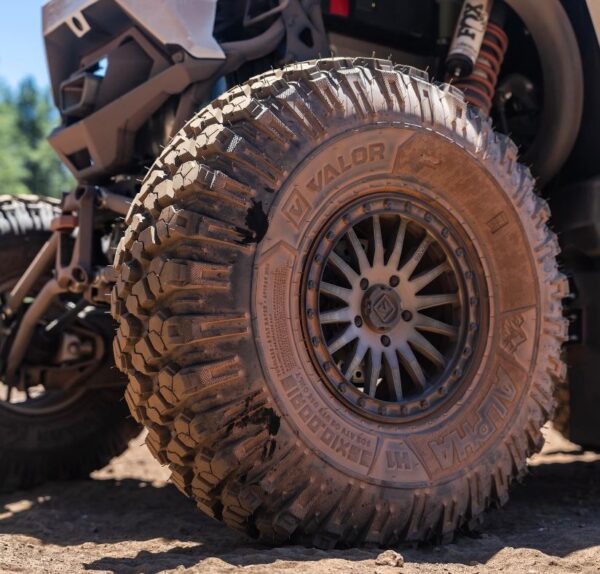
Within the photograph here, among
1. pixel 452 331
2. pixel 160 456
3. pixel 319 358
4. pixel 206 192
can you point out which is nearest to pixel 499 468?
pixel 452 331

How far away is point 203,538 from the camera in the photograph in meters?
3.21

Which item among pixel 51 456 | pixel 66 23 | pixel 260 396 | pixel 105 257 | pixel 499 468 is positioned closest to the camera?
pixel 260 396

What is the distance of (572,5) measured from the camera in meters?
4.05

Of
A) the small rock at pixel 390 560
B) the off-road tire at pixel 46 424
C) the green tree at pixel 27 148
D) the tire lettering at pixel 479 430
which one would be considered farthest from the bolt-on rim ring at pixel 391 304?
the green tree at pixel 27 148

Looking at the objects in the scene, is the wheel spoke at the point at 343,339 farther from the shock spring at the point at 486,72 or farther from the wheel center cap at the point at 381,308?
the shock spring at the point at 486,72

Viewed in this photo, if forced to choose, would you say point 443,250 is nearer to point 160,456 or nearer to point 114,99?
point 160,456

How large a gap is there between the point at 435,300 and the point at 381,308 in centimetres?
26

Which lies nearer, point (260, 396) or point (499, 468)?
point (260, 396)

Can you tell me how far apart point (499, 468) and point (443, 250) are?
2.61ft

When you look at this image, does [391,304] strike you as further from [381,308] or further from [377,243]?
[377,243]

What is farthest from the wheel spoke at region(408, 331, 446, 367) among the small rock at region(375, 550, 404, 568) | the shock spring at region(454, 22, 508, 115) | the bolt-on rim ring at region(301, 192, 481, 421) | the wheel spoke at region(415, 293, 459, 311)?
the shock spring at region(454, 22, 508, 115)

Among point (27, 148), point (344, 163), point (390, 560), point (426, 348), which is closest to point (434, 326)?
point (426, 348)

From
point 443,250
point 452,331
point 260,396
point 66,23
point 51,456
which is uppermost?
point 66,23

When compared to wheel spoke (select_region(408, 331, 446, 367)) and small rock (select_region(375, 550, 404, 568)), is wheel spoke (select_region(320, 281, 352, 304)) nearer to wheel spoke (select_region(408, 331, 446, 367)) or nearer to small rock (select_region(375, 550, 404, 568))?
wheel spoke (select_region(408, 331, 446, 367))
